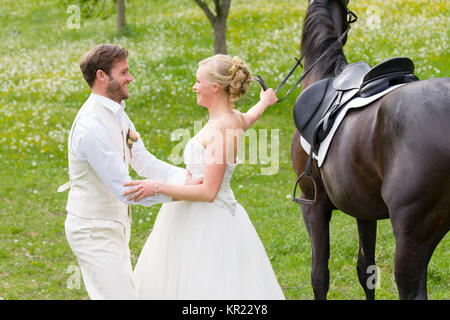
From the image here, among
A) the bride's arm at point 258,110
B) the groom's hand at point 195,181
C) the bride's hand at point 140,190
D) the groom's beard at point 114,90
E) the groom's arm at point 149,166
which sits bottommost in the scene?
the bride's hand at point 140,190

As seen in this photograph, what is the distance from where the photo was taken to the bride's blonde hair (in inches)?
165

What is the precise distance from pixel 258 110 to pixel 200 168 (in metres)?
0.77

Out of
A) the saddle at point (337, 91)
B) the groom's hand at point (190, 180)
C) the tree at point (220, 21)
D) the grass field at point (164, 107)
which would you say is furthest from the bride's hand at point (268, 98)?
the tree at point (220, 21)

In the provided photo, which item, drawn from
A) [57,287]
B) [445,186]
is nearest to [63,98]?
[57,287]

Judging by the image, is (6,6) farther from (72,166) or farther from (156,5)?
(72,166)

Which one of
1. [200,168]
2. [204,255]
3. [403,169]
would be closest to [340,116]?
[403,169]

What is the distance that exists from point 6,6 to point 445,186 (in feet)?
97.3

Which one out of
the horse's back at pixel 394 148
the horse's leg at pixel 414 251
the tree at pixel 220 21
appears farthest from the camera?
the tree at pixel 220 21

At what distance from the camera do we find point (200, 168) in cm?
424

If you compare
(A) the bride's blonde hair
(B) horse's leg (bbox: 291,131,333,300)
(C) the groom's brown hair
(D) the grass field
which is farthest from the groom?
(B) horse's leg (bbox: 291,131,333,300)

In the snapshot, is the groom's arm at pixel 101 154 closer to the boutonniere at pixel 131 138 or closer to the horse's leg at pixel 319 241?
the boutonniere at pixel 131 138

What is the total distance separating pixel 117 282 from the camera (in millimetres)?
4086

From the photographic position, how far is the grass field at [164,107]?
7203mm

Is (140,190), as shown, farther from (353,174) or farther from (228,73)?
(353,174)
